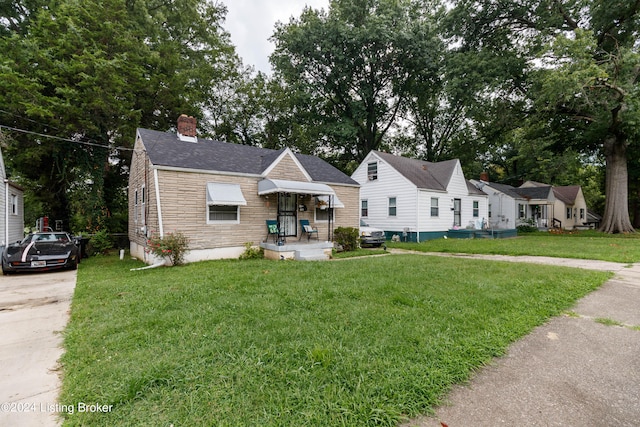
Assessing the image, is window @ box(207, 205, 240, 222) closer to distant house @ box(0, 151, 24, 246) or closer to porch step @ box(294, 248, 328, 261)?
porch step @ box(294, 248, 328, 261)

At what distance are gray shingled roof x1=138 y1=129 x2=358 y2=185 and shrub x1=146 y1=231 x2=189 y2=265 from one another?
247cm

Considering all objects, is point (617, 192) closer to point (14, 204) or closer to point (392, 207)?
point (392, 207)

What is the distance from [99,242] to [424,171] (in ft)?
64.2

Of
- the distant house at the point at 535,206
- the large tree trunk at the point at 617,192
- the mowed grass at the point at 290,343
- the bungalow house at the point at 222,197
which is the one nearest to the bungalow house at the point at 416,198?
the distant house at the point at 535,206

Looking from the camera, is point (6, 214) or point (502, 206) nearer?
point (6, 214)

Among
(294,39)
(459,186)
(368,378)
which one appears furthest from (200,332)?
(294,39)

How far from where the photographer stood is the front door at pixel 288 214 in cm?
1216

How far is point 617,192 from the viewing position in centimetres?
1961

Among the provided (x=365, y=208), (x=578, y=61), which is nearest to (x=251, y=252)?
(x=365, y=208)

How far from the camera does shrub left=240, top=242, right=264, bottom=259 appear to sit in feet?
35.6

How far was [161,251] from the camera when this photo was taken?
8.74m

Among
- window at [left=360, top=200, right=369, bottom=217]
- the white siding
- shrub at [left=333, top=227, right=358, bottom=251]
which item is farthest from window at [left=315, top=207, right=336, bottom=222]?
window at [left=360, top=200, right=369, bottom=217]

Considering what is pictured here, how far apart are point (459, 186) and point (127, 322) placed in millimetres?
19820

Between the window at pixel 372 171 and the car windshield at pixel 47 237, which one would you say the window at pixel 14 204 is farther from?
the window at pixel 372 171
